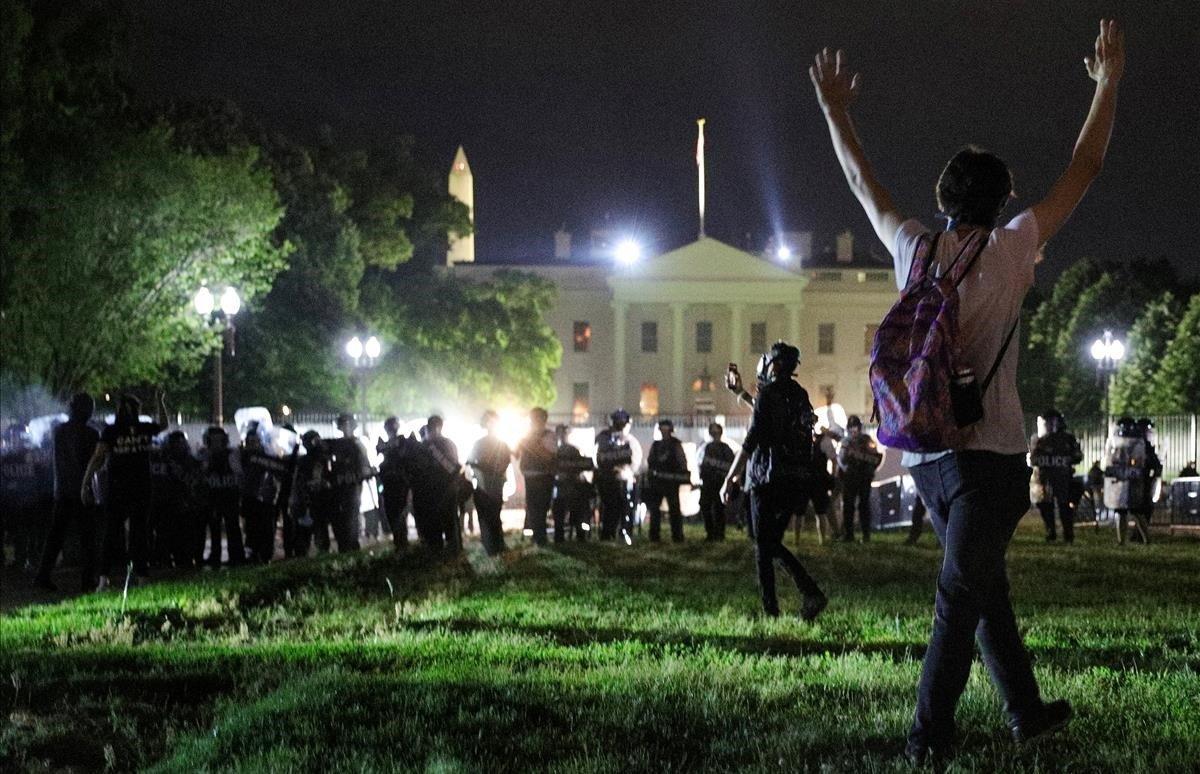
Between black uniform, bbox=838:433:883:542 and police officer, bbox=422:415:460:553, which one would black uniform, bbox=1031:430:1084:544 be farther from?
police officer, bbox=422:415:460:553

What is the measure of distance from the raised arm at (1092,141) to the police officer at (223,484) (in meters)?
14.8

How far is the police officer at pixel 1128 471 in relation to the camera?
19.5 m

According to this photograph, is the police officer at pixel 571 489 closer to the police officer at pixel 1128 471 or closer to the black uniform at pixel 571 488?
the black uniform at pixel 571 488

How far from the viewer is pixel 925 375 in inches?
174

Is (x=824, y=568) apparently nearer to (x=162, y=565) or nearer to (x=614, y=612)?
(x=614, y=612)

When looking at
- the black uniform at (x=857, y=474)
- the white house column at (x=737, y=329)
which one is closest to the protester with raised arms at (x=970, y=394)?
the black uniform at (x=857, y=474)

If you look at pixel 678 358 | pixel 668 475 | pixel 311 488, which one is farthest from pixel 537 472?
pixel 678 358

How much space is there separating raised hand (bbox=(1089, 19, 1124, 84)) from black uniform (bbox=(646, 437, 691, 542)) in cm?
1652

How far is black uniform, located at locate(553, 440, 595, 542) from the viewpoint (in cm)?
2180

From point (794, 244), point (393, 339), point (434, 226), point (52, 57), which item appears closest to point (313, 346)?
point (393, 339)

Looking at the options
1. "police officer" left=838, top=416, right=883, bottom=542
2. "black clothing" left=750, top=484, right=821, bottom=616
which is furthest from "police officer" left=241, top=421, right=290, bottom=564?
"black clothing" left=750, top=484, right=821, bottom=616

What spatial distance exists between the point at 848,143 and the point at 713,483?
16.8m

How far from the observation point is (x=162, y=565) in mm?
18859

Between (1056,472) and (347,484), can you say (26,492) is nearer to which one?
(347,484)
